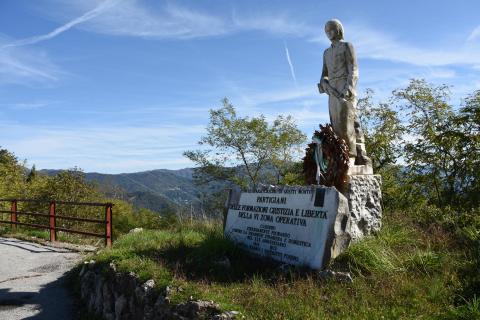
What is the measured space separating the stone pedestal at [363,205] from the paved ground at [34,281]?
4.98 metres

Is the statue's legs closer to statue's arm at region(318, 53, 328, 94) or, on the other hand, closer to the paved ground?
statue's arm at region(318, 53, 328, 94)

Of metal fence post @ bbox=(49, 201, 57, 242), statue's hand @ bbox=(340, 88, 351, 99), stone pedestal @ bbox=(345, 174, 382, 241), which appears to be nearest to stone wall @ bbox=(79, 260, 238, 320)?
stone pedestal @ bbox=(345, 174, 382, 241)

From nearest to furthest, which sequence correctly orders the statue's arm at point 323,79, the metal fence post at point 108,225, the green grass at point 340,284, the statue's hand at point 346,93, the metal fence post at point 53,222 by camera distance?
the green grass at point 340,284 → the statue's hand at point 346,93 → the statue's arm at point 323,79 → the metal fence post at point 108,225 → the metal fence post at point 53,222

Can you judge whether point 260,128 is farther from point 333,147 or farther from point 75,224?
point 333,147

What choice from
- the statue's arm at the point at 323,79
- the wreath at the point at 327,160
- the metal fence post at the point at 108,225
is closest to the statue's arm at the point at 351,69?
the statue's arm at the point at 323,79

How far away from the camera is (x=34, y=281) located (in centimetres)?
933

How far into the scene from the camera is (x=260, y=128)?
30484mm

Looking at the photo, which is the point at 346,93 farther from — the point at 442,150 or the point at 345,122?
the point at 442,150

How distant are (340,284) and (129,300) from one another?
3166 millimetres

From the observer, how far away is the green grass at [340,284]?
15.6 ft

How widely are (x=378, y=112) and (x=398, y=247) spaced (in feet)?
53.0

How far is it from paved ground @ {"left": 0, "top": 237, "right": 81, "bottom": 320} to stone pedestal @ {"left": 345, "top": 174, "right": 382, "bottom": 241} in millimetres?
4983

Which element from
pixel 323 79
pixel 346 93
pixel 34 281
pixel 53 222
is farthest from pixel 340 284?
pixel 53 222

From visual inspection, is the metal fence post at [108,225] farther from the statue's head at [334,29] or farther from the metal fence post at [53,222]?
the statue's head at [334,29]
